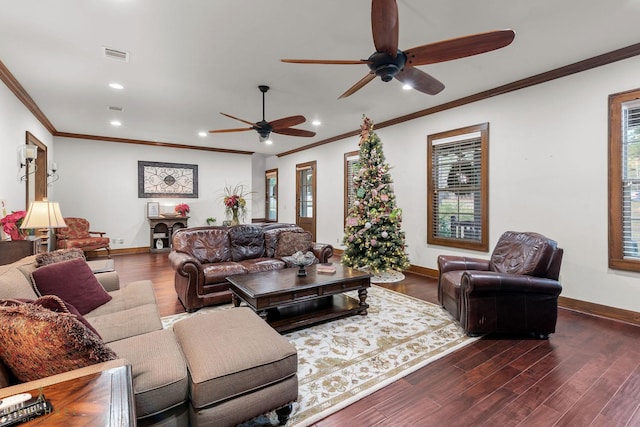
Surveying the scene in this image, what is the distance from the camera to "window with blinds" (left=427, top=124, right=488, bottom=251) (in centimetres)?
453

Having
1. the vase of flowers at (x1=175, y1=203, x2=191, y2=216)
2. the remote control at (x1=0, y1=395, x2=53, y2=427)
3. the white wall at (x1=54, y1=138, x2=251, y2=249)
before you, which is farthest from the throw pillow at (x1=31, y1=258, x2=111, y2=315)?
the white wall at (x1=54, y1=138, x2=251, y2=249)

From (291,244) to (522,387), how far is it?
10.5 ft

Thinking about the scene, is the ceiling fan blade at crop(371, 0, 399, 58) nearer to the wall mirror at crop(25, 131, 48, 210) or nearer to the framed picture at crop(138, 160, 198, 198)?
the wall mirror at crop(25, 131, 48, 210)

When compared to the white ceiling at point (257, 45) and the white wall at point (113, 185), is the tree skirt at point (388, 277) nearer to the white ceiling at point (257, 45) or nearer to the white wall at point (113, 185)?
the white ceiling at point (257, 45)

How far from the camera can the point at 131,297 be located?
253 centimetres

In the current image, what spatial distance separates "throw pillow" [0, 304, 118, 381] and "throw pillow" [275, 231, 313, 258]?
3.42 metres

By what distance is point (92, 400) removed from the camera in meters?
0.92

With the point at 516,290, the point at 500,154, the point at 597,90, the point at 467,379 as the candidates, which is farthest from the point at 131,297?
the point at 597,90

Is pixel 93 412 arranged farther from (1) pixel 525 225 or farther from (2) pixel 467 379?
(1) pixel 525 225

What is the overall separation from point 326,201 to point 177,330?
5902 millimetres

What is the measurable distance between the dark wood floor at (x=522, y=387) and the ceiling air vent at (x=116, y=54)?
12.7 feet

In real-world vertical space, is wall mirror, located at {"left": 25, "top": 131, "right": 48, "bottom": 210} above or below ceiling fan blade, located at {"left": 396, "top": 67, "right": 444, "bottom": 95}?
below

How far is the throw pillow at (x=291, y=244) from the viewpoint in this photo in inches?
180

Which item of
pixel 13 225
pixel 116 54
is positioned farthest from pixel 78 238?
pixel 116 54
